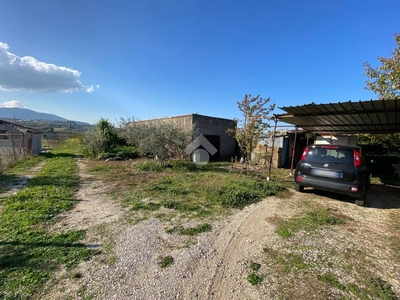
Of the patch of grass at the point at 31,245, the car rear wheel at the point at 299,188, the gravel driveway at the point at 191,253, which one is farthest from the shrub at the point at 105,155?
the car rear wheel at the point at 299,188

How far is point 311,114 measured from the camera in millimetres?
6102

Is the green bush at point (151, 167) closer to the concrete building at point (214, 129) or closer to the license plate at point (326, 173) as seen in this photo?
the concrete building at point (214, 129)

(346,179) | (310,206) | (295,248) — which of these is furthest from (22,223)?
(346,179)

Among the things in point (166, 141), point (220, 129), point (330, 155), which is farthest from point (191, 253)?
point (220, 129)

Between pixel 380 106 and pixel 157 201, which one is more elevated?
pixel 380 106

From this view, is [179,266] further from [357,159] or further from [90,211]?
[357,159]

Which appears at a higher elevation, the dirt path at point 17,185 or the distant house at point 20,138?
the distant house at point 20,138

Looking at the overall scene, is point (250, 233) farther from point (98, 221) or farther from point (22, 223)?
point (22, 223)

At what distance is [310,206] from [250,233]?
2357 mm

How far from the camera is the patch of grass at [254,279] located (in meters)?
2.09

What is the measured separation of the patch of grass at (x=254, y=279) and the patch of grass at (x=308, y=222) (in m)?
1.21

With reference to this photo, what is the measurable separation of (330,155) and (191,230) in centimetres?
423

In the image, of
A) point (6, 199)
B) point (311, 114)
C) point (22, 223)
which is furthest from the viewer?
point (311, 114)

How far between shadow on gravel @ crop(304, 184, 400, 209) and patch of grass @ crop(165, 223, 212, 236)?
4.16 meters
